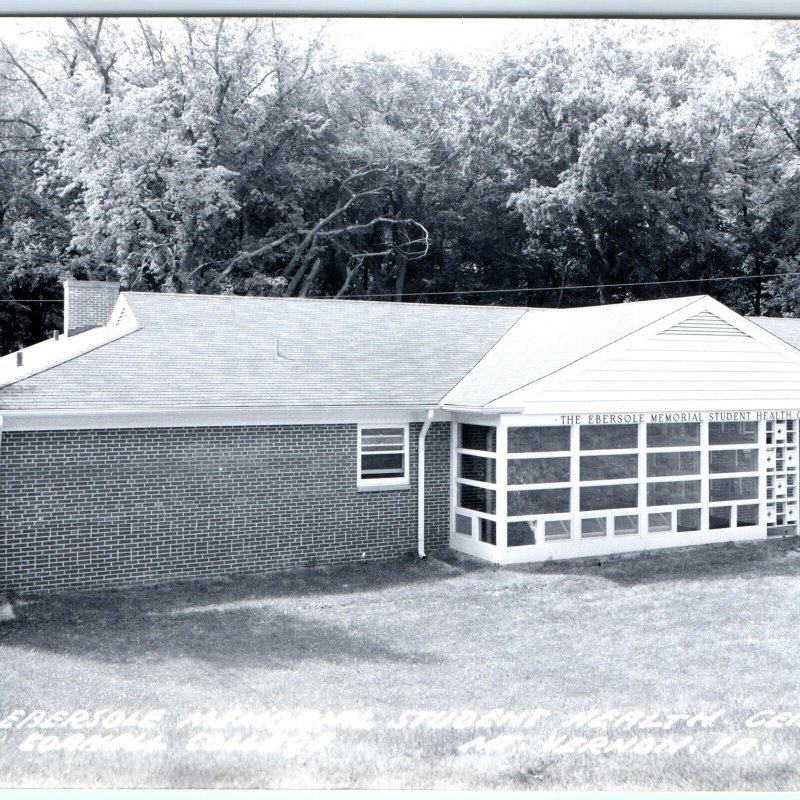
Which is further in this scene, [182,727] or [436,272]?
[436,272]

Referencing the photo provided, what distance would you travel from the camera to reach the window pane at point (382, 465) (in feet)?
43.4

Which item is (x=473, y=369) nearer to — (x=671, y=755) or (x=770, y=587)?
→ (x=770, y=587)

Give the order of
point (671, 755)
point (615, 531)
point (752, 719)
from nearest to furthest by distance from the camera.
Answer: point (671, 755)
point (752, 719)
point (615, 531)

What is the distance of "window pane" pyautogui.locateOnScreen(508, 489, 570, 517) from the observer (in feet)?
42.2

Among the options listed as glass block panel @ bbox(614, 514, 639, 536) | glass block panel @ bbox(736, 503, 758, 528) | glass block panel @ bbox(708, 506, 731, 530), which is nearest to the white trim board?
glass block panel @ bbox(614, 514, 639, 536)

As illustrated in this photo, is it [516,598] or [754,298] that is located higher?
[754,298]

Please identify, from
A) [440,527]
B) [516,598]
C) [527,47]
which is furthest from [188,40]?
[516,598]

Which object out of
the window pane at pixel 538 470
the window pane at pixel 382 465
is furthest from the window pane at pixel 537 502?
the window pane at pixel 382 465

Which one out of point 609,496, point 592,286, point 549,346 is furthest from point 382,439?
point 592,286

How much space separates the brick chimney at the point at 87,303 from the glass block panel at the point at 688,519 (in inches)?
447

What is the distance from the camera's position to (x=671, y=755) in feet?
22.6

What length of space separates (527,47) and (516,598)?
25025 mm

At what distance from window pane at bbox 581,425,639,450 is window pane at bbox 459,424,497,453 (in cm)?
128

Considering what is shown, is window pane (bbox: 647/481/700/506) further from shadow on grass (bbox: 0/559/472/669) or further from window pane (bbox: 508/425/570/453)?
shadow on grass (bbox: 0/559/472/669)
